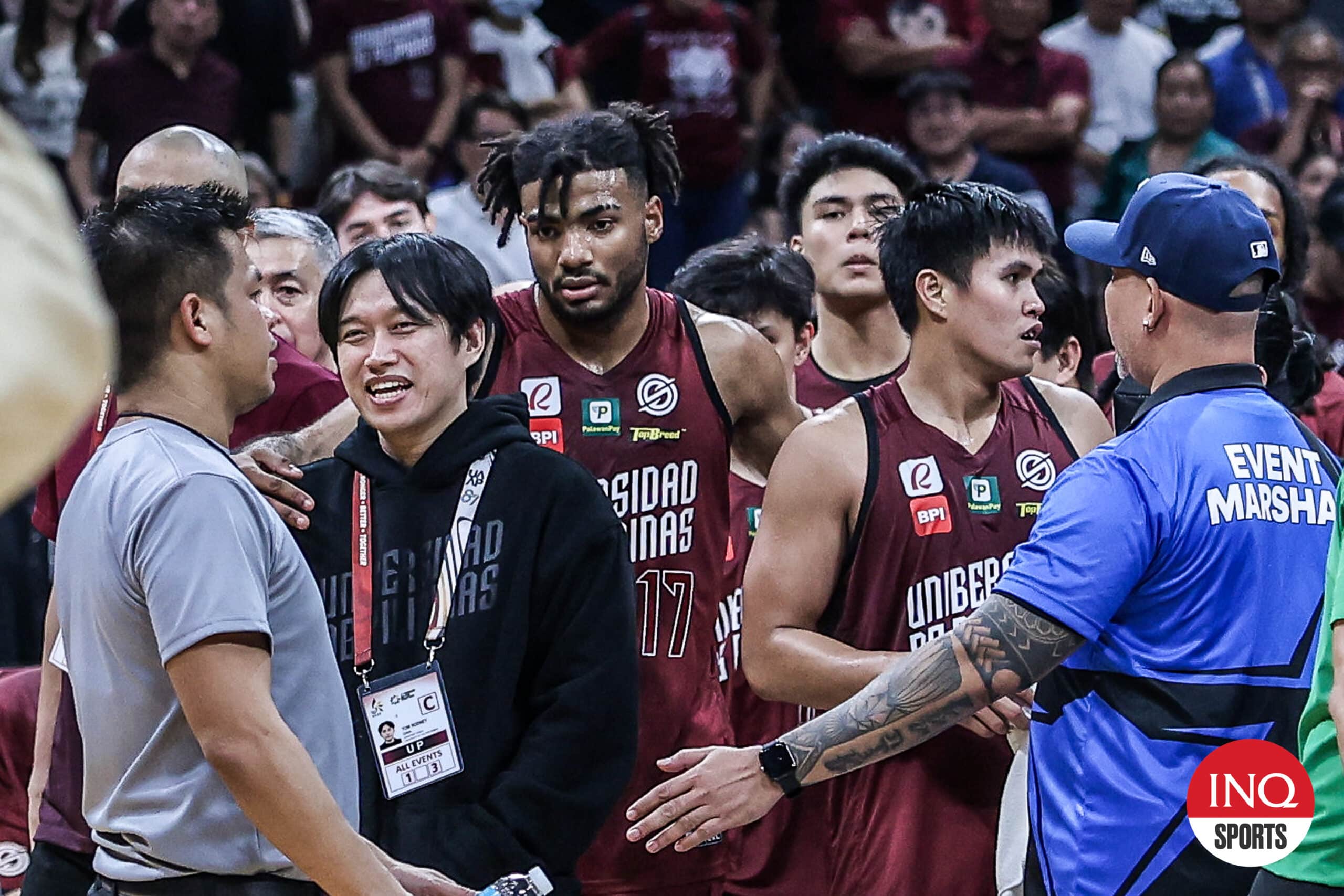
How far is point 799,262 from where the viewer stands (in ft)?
18.4

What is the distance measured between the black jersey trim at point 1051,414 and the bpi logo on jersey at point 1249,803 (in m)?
1.22

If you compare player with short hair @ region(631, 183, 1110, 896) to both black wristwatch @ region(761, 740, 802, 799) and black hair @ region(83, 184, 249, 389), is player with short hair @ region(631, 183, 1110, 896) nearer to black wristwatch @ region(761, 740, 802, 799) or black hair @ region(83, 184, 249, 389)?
black wristwatch @ region(761, 740, 802, 799)

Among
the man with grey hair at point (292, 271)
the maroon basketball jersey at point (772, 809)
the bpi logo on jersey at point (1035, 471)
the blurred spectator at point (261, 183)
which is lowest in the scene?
the maroon basketball jersey at point (772, 809)

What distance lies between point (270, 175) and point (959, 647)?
17.8 feet

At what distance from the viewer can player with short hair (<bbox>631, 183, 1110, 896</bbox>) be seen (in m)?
4.02

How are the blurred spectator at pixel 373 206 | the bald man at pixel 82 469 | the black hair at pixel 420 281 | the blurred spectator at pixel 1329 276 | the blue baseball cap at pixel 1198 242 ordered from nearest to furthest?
the blue baseball cap at pixel 1198 242, the black hair at pixel 420 281, the bald man at pixel 82 469, the blurred spectator at pixel 373 206, the blurred spectator at pixel 1329 276

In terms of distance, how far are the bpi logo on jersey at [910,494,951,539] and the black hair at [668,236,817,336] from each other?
4.90 ft

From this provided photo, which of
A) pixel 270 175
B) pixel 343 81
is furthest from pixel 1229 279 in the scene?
pixel 343 81

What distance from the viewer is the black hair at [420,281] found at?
3625 mm

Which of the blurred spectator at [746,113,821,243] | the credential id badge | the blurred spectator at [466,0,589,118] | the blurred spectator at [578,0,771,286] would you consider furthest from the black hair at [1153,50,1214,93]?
the credential id badge

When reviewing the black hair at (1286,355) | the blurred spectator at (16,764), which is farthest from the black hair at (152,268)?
the black hair at (1286,355)

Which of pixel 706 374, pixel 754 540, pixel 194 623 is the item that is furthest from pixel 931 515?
pixel 194 623

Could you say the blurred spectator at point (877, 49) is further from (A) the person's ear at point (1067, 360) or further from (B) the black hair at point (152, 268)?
(B) the black hair at point (152, 268)

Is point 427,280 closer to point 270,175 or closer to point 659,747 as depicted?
point 659,747
